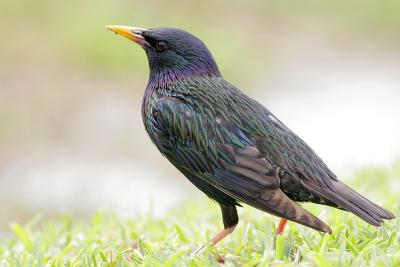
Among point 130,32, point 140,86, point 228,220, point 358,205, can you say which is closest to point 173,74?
point 130,32

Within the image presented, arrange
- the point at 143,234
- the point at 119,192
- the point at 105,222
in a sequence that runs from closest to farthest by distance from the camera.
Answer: the point at 143,234 → the point at 105,222 → the point at 119,192

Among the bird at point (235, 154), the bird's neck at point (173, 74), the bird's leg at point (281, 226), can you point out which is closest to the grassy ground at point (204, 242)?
the bird's leg at point (281, 226)

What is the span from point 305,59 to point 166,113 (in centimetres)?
1034

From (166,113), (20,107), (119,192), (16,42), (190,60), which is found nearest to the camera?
(166,113)

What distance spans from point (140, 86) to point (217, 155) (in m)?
8.36

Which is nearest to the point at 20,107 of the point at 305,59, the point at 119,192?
the point at 119,192

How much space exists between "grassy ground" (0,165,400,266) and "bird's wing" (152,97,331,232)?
0.65 feet

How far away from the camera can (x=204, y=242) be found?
5191 mm

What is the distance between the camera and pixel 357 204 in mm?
4551

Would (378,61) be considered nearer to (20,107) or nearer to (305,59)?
(305,59)

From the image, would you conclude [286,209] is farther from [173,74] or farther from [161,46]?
[161,46]

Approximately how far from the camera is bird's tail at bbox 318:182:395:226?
4.46m

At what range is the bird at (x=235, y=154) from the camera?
4535mm

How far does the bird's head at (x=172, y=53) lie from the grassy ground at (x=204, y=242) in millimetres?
932
